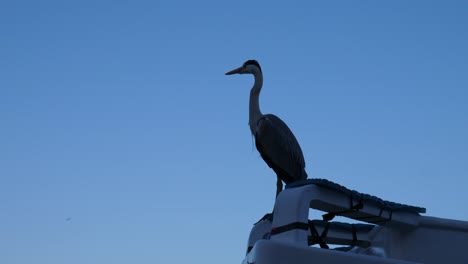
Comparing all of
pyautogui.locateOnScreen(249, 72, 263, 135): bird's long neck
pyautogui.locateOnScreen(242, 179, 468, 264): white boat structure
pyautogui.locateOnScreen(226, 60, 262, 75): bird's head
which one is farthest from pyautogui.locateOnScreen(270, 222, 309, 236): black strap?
pyautogui.locateOnScreen(226, 60, 262, 75): bird's head

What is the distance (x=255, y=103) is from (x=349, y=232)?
17.7 ft

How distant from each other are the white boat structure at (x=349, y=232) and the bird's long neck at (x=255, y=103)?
16.1 ft

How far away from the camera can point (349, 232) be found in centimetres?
688

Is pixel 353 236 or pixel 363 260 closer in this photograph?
pixel 363 260

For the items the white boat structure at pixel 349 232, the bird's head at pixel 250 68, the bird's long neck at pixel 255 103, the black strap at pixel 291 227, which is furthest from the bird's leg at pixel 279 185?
the black strap at pixel 291 227

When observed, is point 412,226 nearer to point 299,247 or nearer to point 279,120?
point 299,247

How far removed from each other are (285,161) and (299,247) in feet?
21.7

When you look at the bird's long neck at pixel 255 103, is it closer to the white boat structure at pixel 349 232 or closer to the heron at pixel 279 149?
the heron at pixel 279 149

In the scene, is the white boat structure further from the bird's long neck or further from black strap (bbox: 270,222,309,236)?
the bird's long neck

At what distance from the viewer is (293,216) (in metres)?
4.75

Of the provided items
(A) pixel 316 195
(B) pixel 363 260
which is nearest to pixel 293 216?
(A) pixel 316 195

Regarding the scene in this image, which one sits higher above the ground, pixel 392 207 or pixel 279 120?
pixel 279 120

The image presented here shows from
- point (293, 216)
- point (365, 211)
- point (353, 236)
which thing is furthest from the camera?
point (353, 236)

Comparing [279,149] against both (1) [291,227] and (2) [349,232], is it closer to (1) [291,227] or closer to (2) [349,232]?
(2) [349,232]
